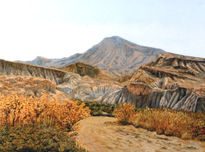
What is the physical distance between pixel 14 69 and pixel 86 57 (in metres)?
146

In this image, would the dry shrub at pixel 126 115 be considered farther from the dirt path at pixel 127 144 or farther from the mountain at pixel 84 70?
the mountain at pixel 84 70

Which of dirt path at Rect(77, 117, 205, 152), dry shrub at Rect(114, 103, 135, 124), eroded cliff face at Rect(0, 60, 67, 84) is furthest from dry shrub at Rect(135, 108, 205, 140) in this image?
eroded cliff face at Rect(0, 60, 67, 84)

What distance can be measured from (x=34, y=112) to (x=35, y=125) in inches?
43.1

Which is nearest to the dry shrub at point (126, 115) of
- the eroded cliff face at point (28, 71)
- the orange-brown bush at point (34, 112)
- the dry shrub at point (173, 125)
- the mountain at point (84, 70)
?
the dry shrub at point (173, 125)

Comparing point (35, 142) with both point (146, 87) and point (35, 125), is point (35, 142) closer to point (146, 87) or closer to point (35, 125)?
point (35, 125)

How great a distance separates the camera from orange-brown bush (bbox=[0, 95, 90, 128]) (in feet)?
24.5

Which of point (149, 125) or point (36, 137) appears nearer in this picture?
point (36, 137)

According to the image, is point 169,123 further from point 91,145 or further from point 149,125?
point 91,145

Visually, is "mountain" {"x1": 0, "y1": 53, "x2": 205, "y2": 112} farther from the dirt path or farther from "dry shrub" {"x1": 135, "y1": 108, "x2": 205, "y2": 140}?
the dirt path

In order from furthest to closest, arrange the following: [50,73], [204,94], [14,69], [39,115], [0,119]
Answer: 1. [50,73]
2. [14,69]
3. [204,94]
4. [39,115]
5. [0,119]

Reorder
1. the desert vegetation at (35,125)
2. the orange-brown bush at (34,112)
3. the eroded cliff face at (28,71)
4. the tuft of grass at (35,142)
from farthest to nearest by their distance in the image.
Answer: the eroded cliff face at (28,71)
the orange-brown bush at (34,112)
the desert vegetation at (35,125)
the tuft of grass at (35,142)

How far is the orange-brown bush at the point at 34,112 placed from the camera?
295 inches

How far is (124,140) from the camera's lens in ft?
25.0

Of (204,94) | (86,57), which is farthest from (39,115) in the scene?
(86,57)
